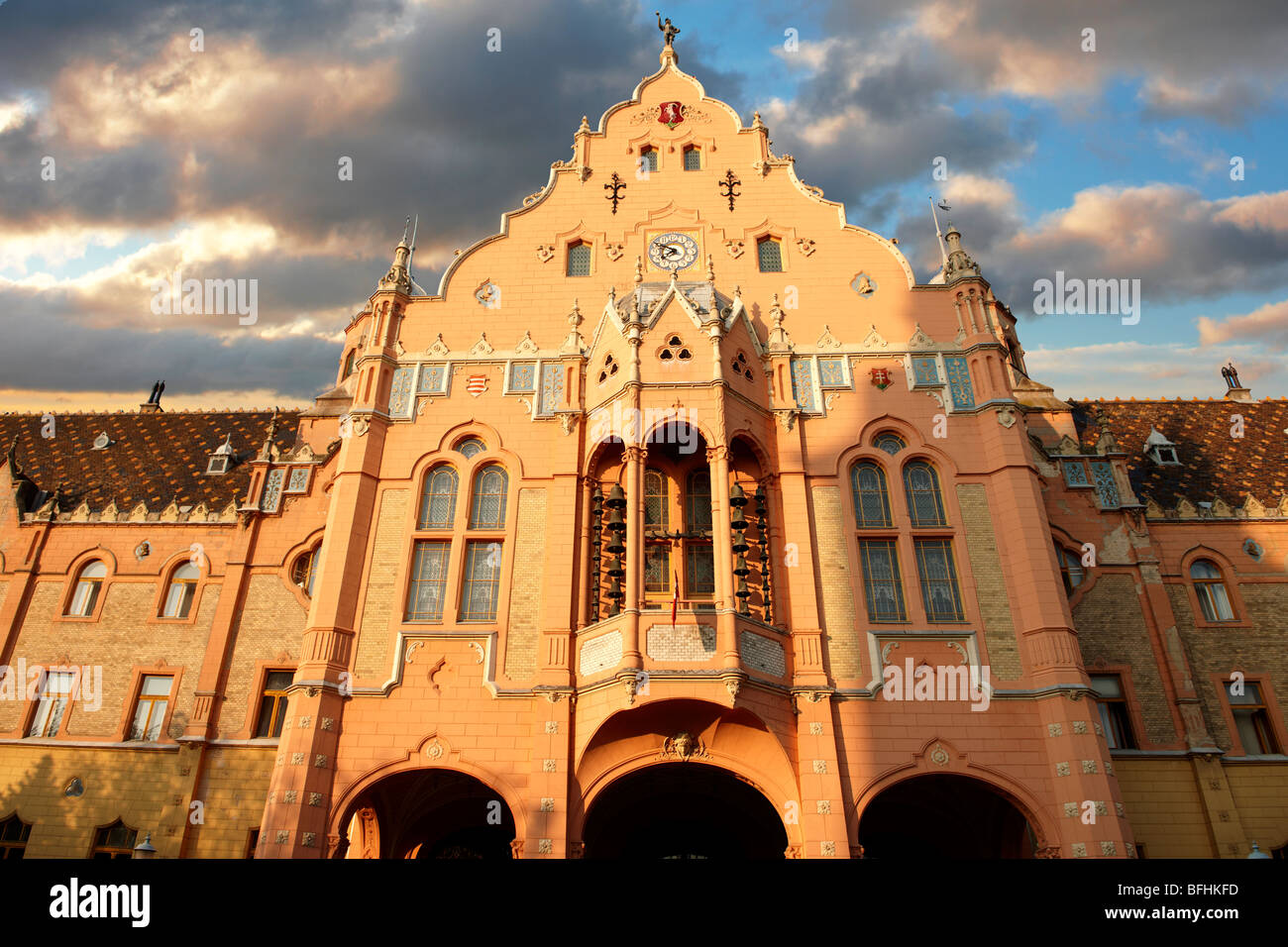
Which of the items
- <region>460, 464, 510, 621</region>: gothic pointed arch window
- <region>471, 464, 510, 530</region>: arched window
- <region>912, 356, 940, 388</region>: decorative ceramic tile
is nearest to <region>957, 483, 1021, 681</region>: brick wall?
<region>912, 356, 940, 388</region>: decorative ceramic tile

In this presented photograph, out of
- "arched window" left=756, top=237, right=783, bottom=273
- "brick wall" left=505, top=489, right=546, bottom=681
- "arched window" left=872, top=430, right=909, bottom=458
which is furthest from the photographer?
"arched window" left=756, top=237, right=783, bottom=273

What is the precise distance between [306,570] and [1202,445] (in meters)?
29.8

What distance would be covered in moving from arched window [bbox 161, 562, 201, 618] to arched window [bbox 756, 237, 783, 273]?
18.9 metres

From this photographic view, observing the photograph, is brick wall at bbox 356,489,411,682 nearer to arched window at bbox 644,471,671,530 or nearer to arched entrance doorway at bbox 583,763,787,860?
arched window at bbox 644,471,671,530

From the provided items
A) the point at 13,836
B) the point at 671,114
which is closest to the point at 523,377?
the point at 671,114

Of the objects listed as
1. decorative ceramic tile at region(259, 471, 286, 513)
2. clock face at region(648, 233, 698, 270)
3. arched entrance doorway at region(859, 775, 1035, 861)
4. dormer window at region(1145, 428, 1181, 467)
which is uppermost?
clock face at region(648, 233, 698, 270)

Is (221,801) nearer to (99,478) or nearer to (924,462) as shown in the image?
(99,478)

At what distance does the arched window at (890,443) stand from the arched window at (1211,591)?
1015 cm

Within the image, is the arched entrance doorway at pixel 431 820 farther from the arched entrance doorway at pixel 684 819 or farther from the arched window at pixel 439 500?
the arched window at pixel 439 500

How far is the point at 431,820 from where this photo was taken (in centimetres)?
2189

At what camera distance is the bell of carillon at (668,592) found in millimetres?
18484

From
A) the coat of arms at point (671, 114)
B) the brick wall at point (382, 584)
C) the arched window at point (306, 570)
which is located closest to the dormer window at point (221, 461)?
the arched window at point (306, 570)

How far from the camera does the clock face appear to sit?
2495 centimetres
